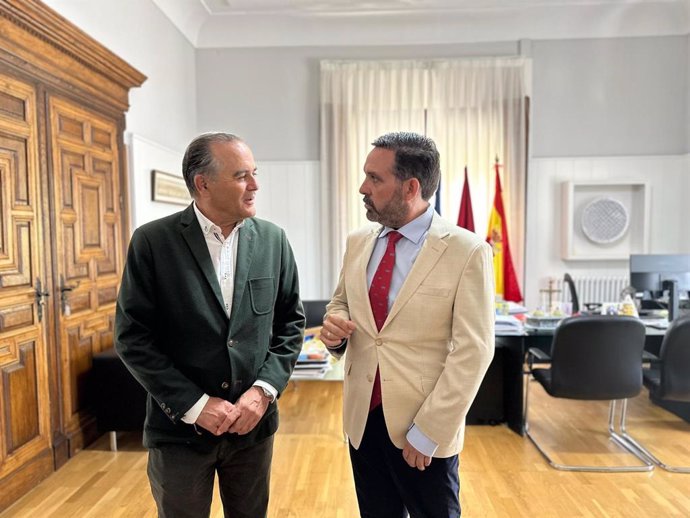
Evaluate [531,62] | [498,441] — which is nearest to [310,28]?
[531,62]

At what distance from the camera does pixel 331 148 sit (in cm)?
571

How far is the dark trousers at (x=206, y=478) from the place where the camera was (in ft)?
4.83

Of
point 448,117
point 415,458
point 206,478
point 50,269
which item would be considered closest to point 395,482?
point 415,458

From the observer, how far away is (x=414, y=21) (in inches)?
218

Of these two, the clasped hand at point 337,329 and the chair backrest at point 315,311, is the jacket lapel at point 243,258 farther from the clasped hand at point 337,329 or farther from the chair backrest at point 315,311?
the chair backrest at point 315,311

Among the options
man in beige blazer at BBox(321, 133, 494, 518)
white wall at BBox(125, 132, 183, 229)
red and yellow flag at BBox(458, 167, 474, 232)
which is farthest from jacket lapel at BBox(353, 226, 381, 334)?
red and yellow flag at BBox(458, 167, 474, 232)

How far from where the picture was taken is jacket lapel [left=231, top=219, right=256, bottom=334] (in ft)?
4.86

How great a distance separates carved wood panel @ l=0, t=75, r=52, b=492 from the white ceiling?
2990 mm

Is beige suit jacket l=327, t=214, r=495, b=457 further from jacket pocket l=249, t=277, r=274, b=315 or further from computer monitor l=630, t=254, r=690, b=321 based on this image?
computer monitor l=630, t=254, r=690, b=321

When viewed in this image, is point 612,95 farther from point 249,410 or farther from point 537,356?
point 249,410

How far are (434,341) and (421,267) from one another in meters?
0.22

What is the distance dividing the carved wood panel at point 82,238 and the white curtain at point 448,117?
2642mm

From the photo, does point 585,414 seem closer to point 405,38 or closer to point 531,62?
point 531,62

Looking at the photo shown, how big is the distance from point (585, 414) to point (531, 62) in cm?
378
